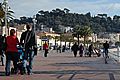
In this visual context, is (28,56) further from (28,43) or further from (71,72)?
(71,72)

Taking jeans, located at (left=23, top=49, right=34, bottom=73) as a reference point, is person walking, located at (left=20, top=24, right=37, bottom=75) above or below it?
above

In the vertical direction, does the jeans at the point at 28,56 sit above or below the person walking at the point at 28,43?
below

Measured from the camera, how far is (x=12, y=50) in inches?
628

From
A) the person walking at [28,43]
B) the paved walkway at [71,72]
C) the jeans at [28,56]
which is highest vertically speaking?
the person walking at [28,43]

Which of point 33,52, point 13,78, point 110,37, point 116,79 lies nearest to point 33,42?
point 33,52

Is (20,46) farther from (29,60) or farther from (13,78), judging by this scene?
(13,78)

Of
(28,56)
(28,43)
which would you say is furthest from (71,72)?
(28,43)

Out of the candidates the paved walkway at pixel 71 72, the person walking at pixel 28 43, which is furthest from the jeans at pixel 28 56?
the paved walkway at pixel 71 72

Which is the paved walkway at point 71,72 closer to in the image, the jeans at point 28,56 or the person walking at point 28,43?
the jeans at point 28,56

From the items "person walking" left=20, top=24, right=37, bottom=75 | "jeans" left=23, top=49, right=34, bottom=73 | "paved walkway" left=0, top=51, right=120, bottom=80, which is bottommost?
"paved walkway" left=0, top=51, right=120, bottom=80

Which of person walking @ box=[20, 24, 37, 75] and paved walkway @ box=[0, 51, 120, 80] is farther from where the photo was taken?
person walking @ box=[20, 24, 37, 75]

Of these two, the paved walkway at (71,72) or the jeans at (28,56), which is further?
the jeans at (28,56)

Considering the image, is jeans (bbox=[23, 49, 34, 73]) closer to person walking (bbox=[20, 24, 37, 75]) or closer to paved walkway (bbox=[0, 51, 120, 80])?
person walking (bbox=[20, 24, 37, 75])

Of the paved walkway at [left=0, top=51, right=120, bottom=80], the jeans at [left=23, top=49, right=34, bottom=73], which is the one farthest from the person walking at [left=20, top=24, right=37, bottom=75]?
the paved walkway at [left=0, top=51, right=120, bottom=80]
